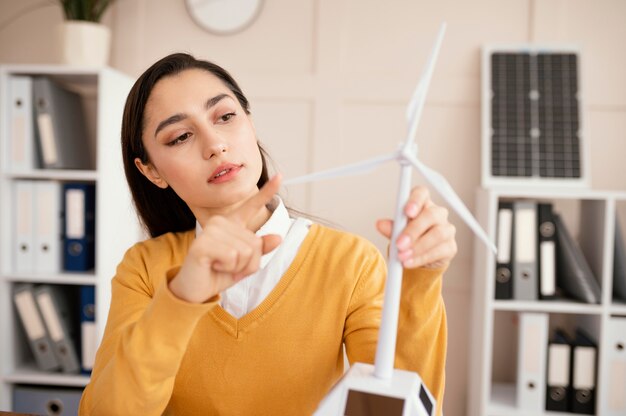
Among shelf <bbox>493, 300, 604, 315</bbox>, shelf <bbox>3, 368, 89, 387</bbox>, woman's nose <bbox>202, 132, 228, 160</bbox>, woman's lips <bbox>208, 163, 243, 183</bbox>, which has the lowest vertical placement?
shelf <bbox>3, 368, 89, 387</bbox>

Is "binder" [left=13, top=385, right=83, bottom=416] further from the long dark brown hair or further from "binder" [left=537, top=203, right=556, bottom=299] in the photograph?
"binder" [left=537, top=203, right=556, bottom=299]

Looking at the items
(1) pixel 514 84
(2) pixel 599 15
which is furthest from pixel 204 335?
(2) pixel 599 15

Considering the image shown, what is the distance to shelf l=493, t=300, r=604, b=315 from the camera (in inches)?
83.1

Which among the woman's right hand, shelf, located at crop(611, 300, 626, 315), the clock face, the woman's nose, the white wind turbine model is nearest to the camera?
the white wind turbine model

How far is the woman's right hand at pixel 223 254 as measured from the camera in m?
0.73

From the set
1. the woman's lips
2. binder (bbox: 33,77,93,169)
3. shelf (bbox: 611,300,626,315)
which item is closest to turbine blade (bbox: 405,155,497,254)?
the woman's lips

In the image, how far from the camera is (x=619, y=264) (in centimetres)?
218

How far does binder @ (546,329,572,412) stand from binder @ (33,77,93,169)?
227 cm

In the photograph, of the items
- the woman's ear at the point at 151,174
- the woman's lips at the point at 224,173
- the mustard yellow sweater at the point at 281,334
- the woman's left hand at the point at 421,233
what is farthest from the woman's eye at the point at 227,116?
the woman's left hand at the point at 421,233

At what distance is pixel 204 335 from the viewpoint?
1168mm

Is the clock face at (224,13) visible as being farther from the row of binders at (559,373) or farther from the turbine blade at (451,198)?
the turbine blade at (451,198)

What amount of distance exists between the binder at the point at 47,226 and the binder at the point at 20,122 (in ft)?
0.39

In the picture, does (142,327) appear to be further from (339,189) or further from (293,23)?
(293,23)

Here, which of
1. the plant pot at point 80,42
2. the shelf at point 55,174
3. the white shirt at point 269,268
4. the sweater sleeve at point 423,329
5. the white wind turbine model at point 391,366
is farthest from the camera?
the plant pot at point 80,42
